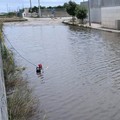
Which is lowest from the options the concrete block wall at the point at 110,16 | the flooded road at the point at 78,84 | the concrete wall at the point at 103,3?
the flooded road at the point at 78,84

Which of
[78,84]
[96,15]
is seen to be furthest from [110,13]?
[78,84]

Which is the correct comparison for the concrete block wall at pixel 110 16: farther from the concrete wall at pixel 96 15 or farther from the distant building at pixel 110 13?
the concrete wall at pixel 96 15

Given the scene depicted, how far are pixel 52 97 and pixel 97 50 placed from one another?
13.2 meters

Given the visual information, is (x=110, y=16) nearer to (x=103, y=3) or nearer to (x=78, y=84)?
(x=103, y=3)

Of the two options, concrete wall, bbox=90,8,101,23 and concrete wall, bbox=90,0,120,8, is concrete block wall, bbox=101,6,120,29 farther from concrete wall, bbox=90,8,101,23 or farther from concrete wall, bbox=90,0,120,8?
concrete wall, bbox=90,8,101,23

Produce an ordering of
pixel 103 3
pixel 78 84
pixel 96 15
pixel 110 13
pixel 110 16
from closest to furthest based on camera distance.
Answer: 1. pixel 78 84
2. pixel 110 16
3. pixel 110 13
4. pixel 103 3
5. pixel 96 15

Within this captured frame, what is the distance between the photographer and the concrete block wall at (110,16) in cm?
4397

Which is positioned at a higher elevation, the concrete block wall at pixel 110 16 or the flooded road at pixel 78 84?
the concrete block wall at pixel 110 16

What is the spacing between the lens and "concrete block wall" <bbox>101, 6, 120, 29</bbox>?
44.0m

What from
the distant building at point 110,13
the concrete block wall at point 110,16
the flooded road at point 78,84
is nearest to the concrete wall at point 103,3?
the distant building at point 110,13

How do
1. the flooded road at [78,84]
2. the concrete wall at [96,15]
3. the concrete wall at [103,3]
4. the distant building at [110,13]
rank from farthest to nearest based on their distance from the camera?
the concrete wall at [96,15] < the concrete wall at [103,3] < the distant building at [110,13] < the flooded road at [78,84]

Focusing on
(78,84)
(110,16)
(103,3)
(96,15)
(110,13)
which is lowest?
(78,84)

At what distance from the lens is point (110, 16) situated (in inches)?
1820

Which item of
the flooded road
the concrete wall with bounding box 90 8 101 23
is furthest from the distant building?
the flooded road
